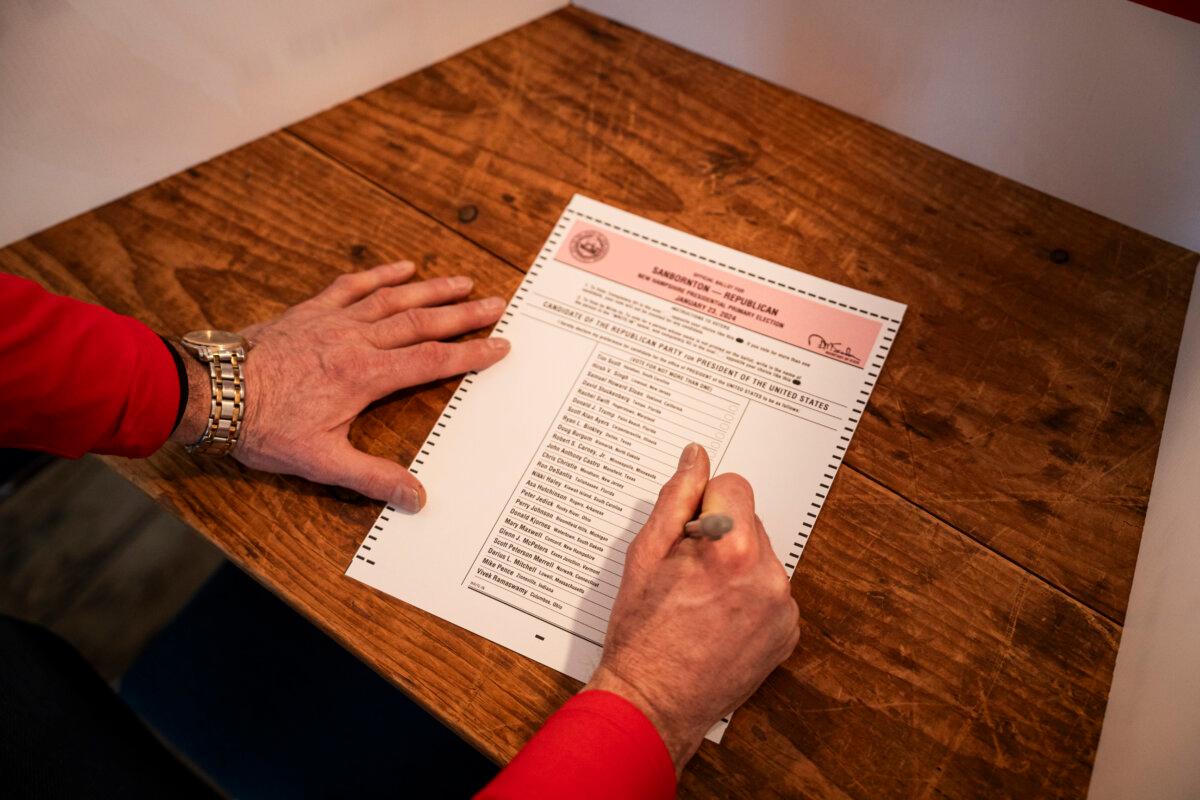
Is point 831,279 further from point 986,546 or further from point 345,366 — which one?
point 345,366

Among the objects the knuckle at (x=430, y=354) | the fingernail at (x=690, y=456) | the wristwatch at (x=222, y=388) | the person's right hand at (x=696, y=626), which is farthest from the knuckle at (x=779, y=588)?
the wristwatch at (x=222, y=388)

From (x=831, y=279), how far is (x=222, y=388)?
0.58 meters

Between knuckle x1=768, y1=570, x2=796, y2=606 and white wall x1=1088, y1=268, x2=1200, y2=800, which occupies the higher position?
white wall x1=1088, y1=268, x2=1200, y2=800

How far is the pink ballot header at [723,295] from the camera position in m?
0.79

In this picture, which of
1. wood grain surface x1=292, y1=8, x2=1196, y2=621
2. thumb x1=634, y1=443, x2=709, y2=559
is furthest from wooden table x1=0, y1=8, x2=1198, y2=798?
thumb x1=634, y1=443, x2=709, y2=559

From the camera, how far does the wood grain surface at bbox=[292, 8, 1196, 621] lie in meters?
0.72

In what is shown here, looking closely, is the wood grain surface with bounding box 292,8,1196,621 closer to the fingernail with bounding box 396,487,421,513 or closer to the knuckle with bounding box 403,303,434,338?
the knuckle with bounding box 403,303,434,338

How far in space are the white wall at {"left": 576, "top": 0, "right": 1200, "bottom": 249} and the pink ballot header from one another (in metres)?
0.25

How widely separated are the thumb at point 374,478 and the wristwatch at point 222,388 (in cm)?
9

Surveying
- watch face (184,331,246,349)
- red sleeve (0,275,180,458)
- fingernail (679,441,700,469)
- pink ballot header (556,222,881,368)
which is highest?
pink ballot header (556,222,881,368)

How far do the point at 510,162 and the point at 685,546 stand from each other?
0.49 m

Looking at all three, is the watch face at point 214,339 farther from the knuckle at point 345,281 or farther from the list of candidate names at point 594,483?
the list of candidate names at point 594,483

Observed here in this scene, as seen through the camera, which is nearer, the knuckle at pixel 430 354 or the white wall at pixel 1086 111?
the white wall at pixel 1086 111

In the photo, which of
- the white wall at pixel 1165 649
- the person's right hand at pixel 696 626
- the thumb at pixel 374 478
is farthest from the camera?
the thumb at pixel 374 478
